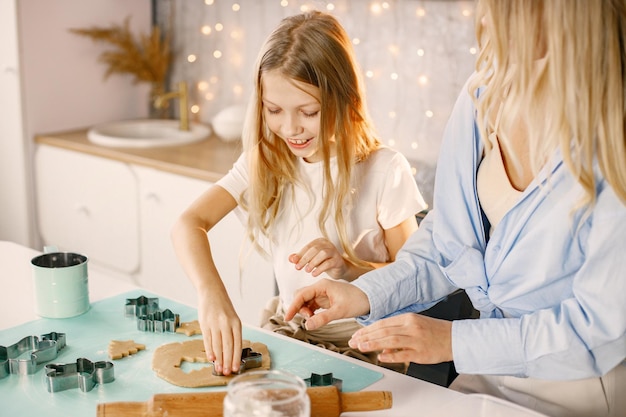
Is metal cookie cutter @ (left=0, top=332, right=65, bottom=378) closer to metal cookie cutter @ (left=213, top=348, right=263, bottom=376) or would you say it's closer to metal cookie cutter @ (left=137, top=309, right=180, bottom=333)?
metal cookie cutter @ (left=137, top=309, right=180, bottom=333)

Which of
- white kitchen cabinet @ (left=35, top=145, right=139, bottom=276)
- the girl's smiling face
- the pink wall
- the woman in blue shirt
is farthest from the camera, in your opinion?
the pink wall

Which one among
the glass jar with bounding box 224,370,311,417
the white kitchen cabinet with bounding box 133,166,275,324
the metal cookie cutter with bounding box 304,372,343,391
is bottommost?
the white kitchen cabinet with bounding box 133,166,275,324

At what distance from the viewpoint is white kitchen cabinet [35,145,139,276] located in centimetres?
296

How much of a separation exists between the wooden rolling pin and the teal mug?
0.47 metres

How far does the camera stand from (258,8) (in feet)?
10.1

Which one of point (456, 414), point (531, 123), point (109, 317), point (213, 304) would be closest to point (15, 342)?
point (109, 317)

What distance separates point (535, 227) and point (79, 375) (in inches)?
28.9

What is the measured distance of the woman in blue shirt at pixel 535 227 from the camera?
1142 mm

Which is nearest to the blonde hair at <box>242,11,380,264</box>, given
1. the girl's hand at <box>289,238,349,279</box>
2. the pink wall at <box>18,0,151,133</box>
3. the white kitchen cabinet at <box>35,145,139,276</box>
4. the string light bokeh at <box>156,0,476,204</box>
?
the girl's hand at <box>289,238,349,279</box>

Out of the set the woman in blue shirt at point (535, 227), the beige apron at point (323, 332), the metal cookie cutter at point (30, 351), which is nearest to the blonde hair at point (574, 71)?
the woman in blue shirt at point (535, 227)

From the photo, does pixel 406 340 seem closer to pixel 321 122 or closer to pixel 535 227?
pixel 535 227

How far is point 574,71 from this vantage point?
1.13m

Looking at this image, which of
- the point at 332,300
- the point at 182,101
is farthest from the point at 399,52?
the point at 332,300

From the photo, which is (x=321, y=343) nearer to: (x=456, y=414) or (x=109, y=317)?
(x=109, y=317)
